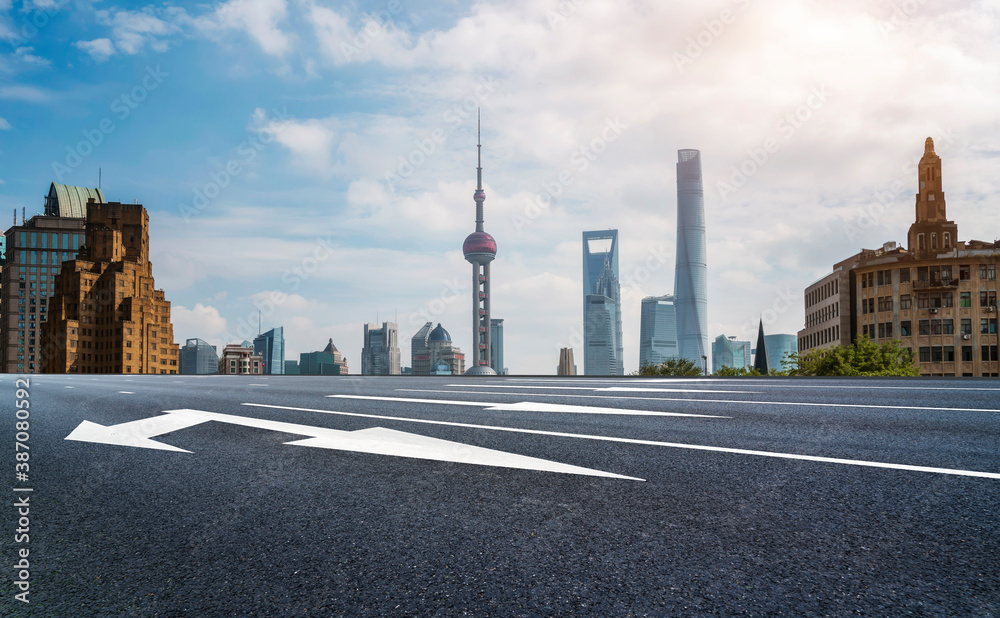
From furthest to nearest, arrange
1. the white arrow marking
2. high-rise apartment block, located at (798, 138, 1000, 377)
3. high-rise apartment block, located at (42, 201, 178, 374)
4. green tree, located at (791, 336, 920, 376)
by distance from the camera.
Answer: high-rise apartment block, located at (42, 201, 178, 374) < high-rise apartment block, located at (798, 138, 1000, 377) < green tree, located at (791, 336, 920, 376) < the white arrow marking

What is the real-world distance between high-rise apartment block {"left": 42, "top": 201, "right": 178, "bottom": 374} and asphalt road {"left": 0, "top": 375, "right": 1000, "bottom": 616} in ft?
506

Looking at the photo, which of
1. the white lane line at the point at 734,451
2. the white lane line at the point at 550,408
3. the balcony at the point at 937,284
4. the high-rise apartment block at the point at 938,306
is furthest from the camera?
the balcony at the point at 937,284

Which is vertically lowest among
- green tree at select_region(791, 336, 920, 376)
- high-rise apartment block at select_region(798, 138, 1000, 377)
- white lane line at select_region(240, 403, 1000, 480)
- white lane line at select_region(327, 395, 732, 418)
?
green tree at select_region(791, 336, 920, 376)

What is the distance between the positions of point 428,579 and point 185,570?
2.89 ft

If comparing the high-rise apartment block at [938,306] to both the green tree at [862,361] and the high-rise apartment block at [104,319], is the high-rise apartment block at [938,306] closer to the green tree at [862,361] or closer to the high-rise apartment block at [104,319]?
the green tree at [862,361]

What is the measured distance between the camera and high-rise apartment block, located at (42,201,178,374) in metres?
139

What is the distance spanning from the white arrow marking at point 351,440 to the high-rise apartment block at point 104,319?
496 ft

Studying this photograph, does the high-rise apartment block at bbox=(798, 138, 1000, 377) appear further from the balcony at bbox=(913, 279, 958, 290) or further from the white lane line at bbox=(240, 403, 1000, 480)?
the white lane line at bbox=(240, 403, 1000, 480)

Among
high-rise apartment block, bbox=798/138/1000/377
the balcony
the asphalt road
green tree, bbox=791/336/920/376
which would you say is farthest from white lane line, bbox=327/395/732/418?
the balcony

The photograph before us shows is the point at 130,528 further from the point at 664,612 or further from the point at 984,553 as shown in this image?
the point at 984,553

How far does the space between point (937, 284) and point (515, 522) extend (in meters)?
94.2

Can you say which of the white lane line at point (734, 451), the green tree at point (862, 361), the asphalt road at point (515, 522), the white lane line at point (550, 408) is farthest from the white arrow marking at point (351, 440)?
the green tree at point (862, 361)

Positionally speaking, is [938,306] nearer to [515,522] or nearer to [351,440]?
[351,440]

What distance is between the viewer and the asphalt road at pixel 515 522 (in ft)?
6.59
